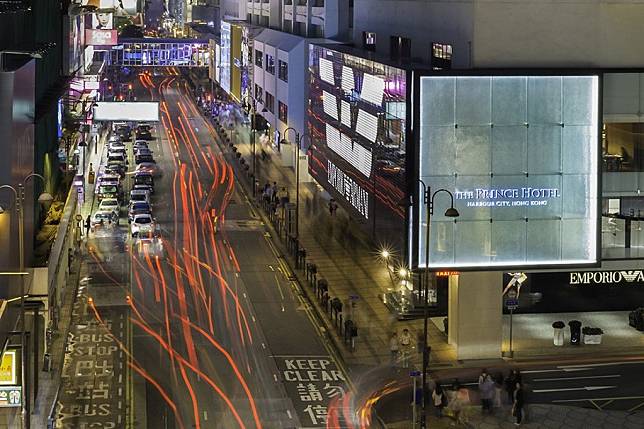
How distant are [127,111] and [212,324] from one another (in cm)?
2511

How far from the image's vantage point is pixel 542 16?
153 feet

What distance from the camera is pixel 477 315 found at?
47375mm

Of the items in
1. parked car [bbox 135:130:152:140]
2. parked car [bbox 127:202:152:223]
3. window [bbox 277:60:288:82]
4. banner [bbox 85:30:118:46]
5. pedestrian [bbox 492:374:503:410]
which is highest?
banner [bbox 85:30:118:46]

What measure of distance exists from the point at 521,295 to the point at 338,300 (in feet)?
30.0

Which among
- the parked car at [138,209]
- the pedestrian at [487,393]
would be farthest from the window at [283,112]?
the pedestrian at [487,393]

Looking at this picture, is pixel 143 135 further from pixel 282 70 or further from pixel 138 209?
pixel 138 209

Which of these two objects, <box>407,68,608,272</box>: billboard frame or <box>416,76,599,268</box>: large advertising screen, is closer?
<box>407,68,608,272</box>: billboard frame

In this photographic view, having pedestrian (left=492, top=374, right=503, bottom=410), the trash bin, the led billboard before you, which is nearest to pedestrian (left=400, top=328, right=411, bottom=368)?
pedestrian (left=492, top=374, right=503, bottom=410)

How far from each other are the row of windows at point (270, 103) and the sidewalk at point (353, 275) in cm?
528

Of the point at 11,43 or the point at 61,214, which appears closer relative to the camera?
the point at 11,43

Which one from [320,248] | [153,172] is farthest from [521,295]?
[153,172]

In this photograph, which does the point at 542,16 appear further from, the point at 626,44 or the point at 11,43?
Result: the point at 11,43

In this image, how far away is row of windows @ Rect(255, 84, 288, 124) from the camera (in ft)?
314

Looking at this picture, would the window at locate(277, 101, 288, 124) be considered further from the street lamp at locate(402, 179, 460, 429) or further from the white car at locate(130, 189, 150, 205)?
the street lamp at locate(402, 179, 460, 429)
